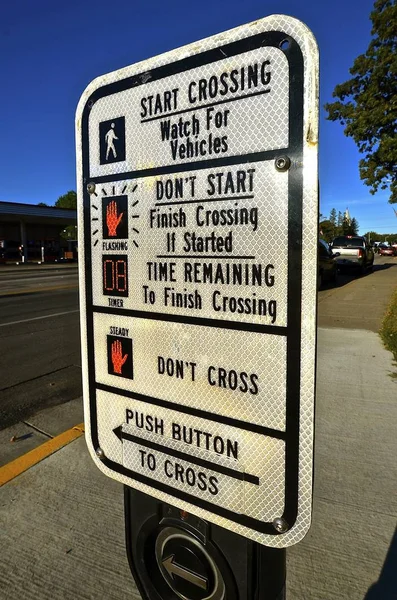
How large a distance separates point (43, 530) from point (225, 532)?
5.31 ft

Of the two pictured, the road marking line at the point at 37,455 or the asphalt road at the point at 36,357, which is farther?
the asphalt road at the point at 36,357

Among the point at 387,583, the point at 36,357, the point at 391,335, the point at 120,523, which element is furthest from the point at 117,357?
the point at 391,335

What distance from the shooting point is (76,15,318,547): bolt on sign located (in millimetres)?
994

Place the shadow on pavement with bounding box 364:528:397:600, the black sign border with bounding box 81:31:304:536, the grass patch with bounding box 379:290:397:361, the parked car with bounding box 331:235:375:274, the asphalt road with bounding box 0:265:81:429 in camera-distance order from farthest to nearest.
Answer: the parked car with bounding box 331:235:375:274
the grass patch with bounding box 379:290:397:361
the asphalt road with bounding box 0:265:81:429
the shadow on pavement with bounding box 364:528:397:600
the black sign border with bounding box 81:31:304:536

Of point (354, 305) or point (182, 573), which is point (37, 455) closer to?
point (182, 573)

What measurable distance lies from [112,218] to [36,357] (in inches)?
207

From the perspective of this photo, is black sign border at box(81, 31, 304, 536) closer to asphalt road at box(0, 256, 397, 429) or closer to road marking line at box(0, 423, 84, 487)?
road marking line at box(0, 423, 84, 487)

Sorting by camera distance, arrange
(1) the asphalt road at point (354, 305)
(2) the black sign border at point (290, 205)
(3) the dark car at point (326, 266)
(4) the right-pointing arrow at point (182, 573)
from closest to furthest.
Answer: (2) the black sign border at point (290, 205) < (4) the right-pointing arrow at point (182, 573) < (1) the asphalt road at point (354, 305) < (3) the dark car at point (326, 266)

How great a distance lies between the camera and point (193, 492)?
4.01ft

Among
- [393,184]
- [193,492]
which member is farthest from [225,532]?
[393,184]

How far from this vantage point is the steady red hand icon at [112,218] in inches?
52.4

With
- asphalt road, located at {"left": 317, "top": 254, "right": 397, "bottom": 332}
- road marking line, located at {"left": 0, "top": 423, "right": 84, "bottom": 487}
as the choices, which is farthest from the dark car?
road marking line, located at {"left": 0, "top": 423, "right": 84, "bottom": 487}

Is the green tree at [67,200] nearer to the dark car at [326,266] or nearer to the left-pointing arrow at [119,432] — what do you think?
the dark car at [326,266]

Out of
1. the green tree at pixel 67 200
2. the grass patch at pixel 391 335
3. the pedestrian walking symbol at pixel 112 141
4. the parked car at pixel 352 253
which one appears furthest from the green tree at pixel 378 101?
Answer: the green tree at pixel 67 200
